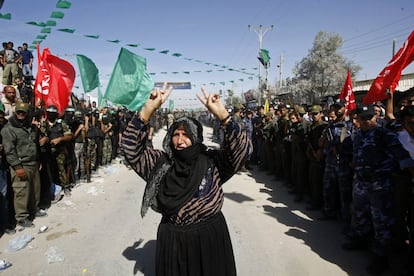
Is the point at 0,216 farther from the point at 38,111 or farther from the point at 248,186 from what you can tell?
the point at 248,186

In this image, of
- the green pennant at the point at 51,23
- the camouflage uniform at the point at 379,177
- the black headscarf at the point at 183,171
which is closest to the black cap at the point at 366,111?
the camouflage uniform at the point at 379,177

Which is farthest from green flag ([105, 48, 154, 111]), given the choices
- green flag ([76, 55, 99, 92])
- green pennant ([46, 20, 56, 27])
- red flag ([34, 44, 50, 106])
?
green pennant ([46, 20, 56, 27])

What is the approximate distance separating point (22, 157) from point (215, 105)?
4.35 metres

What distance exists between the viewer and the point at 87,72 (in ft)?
23.4

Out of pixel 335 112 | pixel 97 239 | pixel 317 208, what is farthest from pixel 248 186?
pixel 97 239

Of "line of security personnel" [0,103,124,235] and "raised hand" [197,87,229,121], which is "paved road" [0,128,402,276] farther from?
"raised hand" [197,87,229,121]

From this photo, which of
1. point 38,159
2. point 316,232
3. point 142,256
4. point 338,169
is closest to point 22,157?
point 38,159

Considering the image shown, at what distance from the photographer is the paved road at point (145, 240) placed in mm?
3660

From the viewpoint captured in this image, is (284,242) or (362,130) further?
(284,242)

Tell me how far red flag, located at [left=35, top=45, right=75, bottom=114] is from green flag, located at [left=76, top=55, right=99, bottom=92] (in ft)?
0.97

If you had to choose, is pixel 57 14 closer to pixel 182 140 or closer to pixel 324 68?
pixel 182 140

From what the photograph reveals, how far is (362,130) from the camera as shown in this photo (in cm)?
370

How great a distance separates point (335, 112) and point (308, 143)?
1108 mm

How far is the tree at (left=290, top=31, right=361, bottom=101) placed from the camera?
3014cm
